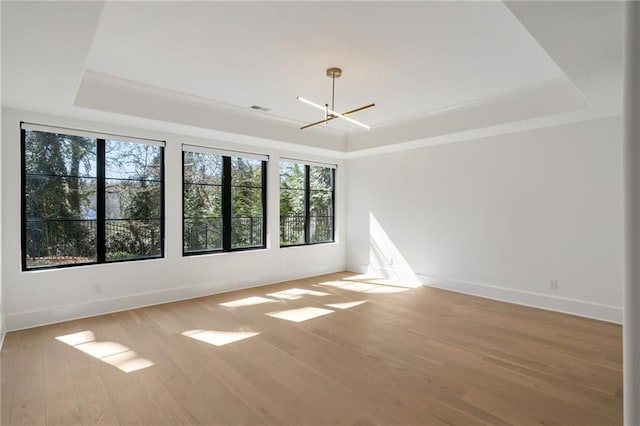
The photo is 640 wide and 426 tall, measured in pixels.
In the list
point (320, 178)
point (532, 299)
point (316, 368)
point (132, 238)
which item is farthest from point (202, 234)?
point (532, 299)

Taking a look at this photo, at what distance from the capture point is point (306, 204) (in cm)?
698

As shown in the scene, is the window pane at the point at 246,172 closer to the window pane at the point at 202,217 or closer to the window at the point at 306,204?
the window pane at the point at 202,217

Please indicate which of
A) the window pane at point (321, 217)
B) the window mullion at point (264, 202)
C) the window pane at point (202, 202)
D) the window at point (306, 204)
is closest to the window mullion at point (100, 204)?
the window pane at point (202, 202)

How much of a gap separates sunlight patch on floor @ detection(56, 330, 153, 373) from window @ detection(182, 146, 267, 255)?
6.11ft

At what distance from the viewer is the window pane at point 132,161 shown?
15.1ft

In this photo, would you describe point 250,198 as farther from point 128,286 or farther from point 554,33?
point 554,33

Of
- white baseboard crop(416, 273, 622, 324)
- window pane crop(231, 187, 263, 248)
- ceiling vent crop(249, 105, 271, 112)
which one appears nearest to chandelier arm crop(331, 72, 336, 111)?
ceiling vent crop(249, 105, 271, 112)

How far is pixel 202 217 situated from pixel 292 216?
6.12ft

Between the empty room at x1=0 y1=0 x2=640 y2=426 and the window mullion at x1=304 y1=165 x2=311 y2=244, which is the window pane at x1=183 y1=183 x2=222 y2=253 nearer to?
the empty room at x1=0 y1=0 x2=640 y2=426

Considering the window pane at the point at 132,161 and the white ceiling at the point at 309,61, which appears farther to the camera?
the window pane at the point at 132,161

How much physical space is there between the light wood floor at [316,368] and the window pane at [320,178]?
3159mm

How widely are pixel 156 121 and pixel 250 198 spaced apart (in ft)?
6.94

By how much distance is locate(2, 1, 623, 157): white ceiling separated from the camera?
91.9 inches

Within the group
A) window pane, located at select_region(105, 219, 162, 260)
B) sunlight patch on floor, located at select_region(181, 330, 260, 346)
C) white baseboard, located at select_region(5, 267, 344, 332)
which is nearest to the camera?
sunlight patch on floor, located at select_region(181, 330, 260, 346)
